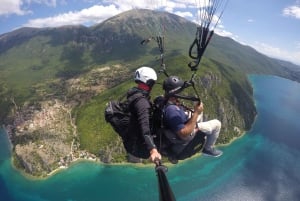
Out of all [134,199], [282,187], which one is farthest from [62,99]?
[282,187]

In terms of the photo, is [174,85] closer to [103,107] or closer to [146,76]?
[146,76]

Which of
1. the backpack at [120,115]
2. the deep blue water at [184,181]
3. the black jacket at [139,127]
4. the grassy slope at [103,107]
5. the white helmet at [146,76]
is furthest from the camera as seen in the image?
the grassy slope at [103,107]

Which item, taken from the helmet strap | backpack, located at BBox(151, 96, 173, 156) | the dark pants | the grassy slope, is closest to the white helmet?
the helmet strap

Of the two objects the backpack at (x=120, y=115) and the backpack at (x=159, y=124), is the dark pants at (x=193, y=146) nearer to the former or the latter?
the backpack at (x=159, y=124)

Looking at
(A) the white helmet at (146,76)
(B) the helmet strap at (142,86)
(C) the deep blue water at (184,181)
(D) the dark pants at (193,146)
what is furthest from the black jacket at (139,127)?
(C) the deep blue water at (184,181)

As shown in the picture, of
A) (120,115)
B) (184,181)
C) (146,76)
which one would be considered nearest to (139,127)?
(120,115)

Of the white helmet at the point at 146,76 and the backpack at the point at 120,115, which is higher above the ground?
the white helmet at the point at 146,76

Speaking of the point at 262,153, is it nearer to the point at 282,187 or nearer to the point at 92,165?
the point at 282,187

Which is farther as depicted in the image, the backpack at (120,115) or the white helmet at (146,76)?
the backpack at (120,115)

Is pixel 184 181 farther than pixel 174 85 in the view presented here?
Yes

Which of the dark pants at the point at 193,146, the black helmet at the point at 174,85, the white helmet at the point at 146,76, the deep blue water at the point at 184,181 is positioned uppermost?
the white helmet at the point at 146,76

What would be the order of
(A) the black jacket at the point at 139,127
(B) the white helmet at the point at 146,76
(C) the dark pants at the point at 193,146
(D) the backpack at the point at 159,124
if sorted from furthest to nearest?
(C) the dark pants at the point at 193,146, (D) the backpack at the point at 159,124, (B) the white helmet at the point at 146,76, (A) the black jacket at the point at 139,127
